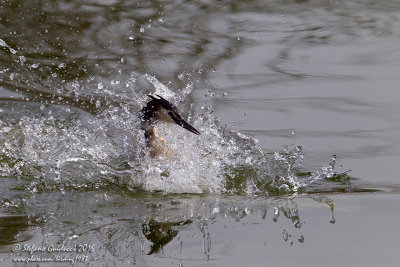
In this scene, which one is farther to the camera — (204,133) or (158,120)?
(204,133)

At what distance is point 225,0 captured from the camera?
33.6ft

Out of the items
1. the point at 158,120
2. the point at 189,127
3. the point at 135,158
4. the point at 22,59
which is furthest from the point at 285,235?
the point at 22,59

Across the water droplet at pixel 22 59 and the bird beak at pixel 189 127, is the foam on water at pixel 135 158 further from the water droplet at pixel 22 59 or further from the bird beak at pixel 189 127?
the water droplet at pixel 22 59

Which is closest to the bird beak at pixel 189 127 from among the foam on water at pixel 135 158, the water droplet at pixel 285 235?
the foam on water at pixel 135 158

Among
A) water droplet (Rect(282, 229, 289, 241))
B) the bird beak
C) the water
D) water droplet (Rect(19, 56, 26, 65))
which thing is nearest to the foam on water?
the water

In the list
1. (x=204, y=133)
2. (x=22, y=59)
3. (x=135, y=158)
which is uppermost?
(x=22, y=59)

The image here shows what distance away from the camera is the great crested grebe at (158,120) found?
618cm

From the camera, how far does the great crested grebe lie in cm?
618

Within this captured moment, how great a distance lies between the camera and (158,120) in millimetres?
6316

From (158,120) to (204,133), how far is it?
20.8 inches

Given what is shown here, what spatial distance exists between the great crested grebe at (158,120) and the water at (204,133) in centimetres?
11

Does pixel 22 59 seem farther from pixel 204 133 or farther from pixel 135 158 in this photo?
pixel 204 133

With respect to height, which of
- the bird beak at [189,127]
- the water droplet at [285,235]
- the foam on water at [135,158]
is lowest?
the foam on water at [135,158]

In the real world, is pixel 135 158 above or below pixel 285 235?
below
